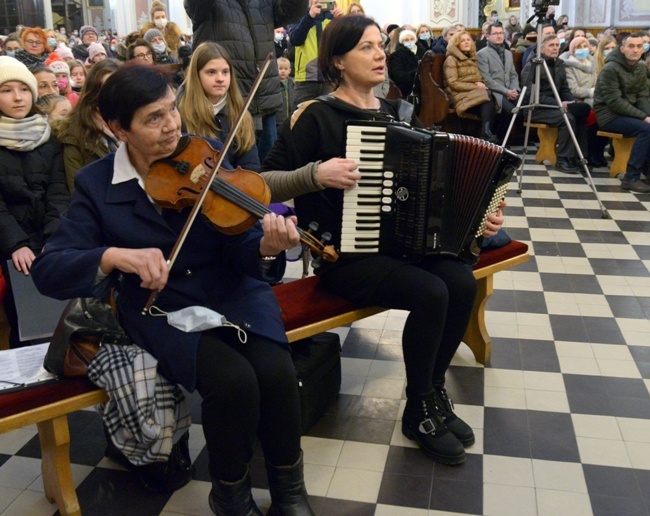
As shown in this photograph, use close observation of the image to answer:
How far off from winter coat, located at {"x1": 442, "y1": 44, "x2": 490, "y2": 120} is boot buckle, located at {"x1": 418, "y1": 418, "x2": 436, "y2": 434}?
18.8 feet

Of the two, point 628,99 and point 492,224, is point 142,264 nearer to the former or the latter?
point 492,224

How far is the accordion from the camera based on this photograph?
7.54 feet

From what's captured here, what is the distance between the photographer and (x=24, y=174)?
299 centimetres

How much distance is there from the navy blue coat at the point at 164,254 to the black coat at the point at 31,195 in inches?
41.9

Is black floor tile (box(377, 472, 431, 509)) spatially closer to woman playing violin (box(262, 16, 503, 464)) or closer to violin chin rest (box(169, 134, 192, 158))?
woman playing violin (box(262, 16, 503, 464))

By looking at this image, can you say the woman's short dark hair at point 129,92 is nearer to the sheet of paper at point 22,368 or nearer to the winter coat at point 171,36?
the sheet of paper at point 22,368

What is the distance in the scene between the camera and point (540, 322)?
3.33 meters

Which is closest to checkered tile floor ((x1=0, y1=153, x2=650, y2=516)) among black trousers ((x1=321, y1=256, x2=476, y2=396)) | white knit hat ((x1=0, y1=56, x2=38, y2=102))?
black trousers ((x1=321, y1=256, x2=476, y2=396))

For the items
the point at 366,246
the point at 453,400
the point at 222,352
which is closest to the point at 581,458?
the point at 453,400

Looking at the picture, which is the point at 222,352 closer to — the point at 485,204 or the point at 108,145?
the point at 485,204

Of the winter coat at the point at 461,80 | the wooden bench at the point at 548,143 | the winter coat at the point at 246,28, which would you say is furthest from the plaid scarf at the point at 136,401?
the winter coat at the point at 461,80

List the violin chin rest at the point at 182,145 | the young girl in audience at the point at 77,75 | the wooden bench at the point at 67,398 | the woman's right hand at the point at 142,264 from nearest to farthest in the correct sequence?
1. the woman's right hand at the point at 142,264
2. the wooden bench at the point at 67,398
3. the violin chin rest at the point at 182,145
4. the young girl in audience at the point at 77,75

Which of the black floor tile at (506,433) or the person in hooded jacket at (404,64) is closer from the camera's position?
the black floor tile at (506,433)

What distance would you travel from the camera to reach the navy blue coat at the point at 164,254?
1843 millimetres
